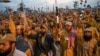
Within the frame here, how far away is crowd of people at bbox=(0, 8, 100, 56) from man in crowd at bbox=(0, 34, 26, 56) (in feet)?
8.52

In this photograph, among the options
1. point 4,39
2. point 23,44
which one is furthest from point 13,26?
point 4,39

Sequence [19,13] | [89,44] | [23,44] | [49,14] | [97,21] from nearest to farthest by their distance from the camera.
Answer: [23,44] < [89,44] < [19,13] < [97,21] < [49,14]

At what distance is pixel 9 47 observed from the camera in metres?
5.09

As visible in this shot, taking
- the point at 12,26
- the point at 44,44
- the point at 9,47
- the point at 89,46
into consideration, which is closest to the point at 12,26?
the point at 12,26

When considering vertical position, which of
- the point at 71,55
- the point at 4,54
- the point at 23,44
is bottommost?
the point at 71,55

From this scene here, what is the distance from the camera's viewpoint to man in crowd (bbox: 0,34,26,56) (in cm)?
504

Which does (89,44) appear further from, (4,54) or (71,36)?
(4,54)

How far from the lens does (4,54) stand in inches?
203

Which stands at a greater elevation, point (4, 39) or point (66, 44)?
point (4, 39)

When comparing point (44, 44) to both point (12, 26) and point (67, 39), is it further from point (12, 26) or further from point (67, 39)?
point (12, 26)

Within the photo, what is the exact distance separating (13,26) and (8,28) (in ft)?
0.40

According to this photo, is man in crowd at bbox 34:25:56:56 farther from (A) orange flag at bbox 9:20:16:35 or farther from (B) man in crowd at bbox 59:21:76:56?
(A) orange flag at bbox 9:20:16:35

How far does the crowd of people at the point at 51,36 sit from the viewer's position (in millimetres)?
9242

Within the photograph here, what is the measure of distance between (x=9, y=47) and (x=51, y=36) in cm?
542
